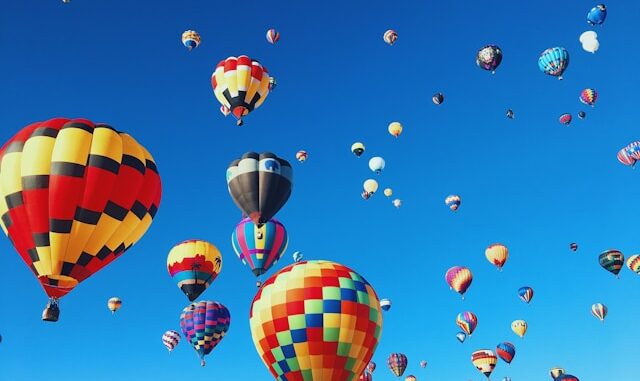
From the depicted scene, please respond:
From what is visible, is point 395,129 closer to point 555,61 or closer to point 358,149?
point 358,149

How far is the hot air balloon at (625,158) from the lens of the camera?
142ft

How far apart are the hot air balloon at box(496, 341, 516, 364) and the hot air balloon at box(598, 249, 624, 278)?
8.35m

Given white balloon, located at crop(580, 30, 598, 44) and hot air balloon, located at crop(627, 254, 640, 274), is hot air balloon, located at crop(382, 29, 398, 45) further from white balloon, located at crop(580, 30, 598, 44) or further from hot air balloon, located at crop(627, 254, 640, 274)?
hot air balloon, located at crop(627, 254, 640, 274)

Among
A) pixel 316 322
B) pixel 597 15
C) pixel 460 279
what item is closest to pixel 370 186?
pixel 460 279

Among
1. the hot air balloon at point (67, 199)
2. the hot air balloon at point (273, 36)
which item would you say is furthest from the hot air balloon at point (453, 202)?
the hot air balloon at point (67, 199)

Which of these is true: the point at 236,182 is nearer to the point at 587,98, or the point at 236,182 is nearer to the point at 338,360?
the point at 338,360

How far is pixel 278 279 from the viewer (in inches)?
763

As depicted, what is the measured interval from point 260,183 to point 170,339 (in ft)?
65.5

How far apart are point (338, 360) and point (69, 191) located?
871 cm

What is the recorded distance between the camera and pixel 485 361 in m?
38.6

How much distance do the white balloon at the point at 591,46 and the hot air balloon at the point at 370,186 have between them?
16.5 metres

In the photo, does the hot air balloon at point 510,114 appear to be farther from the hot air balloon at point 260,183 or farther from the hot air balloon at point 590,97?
the hot air balloon at point 260,183

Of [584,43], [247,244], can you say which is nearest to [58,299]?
[247,244]

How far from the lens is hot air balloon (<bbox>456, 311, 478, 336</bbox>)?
138 feet
